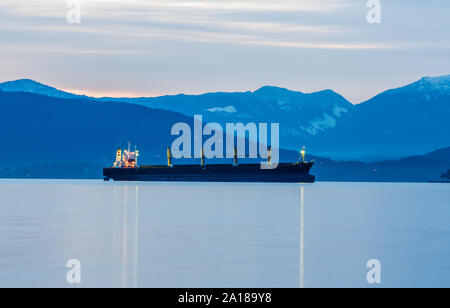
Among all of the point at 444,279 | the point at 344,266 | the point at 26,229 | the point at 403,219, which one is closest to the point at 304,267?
the point at 344,266

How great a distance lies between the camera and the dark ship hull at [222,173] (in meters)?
155

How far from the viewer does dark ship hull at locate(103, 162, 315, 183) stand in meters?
155

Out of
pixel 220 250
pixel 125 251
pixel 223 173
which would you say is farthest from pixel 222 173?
pixel 125 251

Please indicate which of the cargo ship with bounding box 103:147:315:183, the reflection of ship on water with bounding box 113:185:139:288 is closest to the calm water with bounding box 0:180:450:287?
the reflection of ship on water with bounding box 113:185:139:288

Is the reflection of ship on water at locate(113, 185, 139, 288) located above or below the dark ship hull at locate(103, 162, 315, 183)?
below

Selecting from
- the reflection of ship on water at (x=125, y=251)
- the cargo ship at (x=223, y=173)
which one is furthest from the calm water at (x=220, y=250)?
the cargo ship at (x=223, y=173)

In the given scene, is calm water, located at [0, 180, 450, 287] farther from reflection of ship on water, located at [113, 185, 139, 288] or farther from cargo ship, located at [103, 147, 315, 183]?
cargo ship, located at [103, 147, 315, 183]

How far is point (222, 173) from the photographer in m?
162

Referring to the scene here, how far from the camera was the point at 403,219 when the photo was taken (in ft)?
167

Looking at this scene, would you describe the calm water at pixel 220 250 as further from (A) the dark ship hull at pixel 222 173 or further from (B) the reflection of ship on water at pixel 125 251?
(A) the dark ship hull at pixel 222 173

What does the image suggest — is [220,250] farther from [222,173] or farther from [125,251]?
[222,173]
